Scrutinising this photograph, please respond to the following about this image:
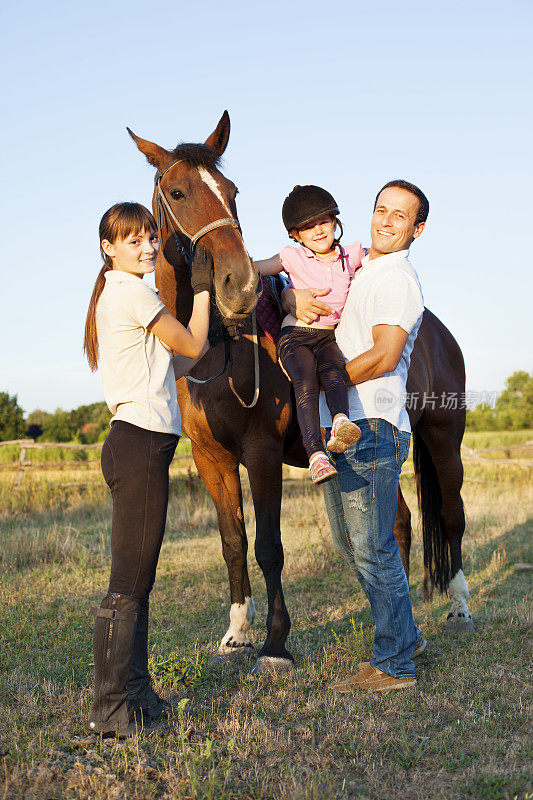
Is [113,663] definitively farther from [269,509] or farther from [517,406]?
[517,406]

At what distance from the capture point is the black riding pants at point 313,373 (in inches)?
120

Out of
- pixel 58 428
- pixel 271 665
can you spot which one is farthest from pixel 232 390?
pixel 58 428

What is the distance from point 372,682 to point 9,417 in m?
24.2

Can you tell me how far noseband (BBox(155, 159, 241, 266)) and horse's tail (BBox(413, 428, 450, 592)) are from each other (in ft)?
9.84

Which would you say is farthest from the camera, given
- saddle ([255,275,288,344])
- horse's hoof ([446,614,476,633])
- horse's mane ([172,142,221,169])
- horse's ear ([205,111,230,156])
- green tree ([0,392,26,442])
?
green tree ([0,392,26,442])

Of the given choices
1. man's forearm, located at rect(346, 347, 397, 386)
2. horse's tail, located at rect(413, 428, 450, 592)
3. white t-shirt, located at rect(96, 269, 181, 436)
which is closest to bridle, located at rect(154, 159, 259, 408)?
white t-shirt, located at rect(96, 269, 181, 436)

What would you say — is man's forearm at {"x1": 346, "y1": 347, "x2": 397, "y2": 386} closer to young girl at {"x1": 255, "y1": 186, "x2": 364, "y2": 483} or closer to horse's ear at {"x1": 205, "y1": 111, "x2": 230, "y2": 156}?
young girl at {"x1": 255, "y1": 186, "x2": 364, "y2": 483}

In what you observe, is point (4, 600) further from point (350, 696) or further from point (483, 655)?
point (483, 655)

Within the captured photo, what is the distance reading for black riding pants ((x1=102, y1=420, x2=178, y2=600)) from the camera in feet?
8.50

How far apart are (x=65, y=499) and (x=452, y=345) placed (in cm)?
849

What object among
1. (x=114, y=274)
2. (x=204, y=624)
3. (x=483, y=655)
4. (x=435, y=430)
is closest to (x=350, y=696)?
(x=483, y=655)

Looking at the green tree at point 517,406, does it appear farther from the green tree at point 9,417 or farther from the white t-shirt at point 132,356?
the white t-shirt at point 132,356

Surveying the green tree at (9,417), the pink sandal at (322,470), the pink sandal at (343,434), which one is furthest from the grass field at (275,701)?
the green tree at (9,417)

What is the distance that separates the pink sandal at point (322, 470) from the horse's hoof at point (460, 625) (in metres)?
2.36
